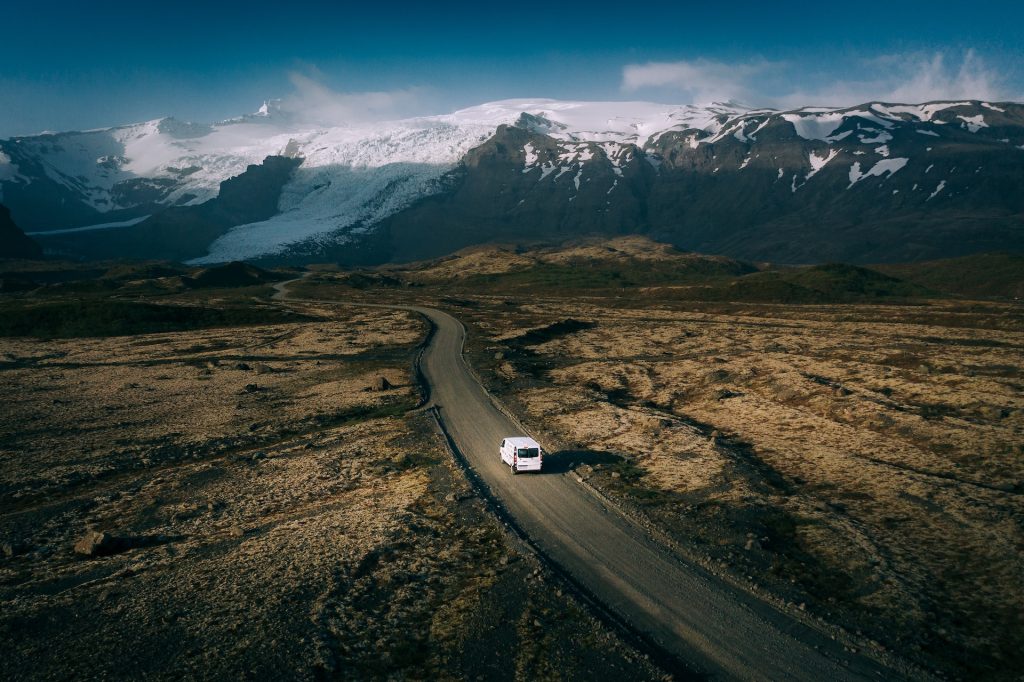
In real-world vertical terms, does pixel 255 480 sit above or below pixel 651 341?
above

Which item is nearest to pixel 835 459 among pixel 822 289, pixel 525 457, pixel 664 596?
pixel 525 457

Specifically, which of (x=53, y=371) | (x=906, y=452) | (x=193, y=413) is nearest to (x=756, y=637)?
(x=906, y=452)

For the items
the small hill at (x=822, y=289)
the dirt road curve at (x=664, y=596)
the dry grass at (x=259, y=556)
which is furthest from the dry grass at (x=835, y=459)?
the small hill at (x=822, y=289)

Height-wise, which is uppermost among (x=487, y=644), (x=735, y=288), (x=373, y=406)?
(x=487, y=644)

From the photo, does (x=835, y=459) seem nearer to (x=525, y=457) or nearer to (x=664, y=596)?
(x=525, y=457)

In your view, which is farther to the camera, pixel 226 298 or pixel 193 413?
pixel 226 298

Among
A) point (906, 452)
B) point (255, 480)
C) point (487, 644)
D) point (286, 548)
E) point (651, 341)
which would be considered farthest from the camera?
point (651, 341)

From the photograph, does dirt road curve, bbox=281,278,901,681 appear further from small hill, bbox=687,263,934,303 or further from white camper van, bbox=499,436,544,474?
small hill, bbox=687,263,934,303

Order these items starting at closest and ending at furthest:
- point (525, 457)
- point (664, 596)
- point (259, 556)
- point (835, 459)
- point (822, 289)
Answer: point (664, 596)
point (259, 556)
point (525, 457)
point (835, 459)
point (822, 289)

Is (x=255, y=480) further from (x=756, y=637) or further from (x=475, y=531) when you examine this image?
(x=756, y=637)
